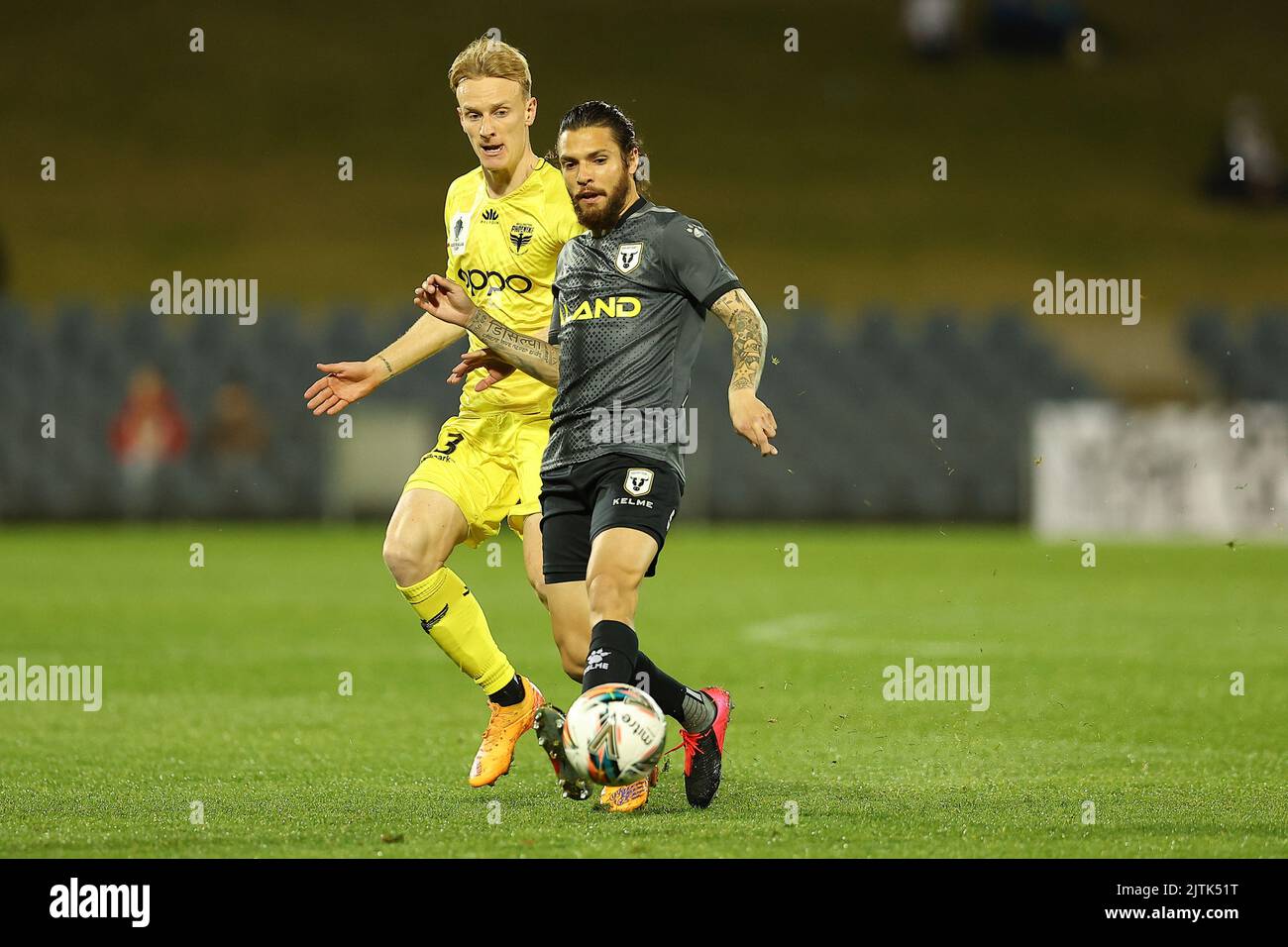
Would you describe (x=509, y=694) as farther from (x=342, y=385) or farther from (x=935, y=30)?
(x=935, y=30)

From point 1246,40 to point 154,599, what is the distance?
3834 cm

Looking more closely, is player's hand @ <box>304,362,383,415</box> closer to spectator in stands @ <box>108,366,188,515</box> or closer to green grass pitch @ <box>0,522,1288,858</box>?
green grass pitch @ <box>0,522,1288,858</box>

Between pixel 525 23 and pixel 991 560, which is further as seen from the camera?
pixel 525 23

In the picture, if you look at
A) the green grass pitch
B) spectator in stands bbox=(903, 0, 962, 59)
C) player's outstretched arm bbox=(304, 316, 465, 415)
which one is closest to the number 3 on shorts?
player's outstretched arm bbox=(304, 316, 465, 415)

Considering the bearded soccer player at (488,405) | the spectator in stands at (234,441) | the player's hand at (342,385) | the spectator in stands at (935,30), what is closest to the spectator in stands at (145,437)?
the spectator in stands at (234,441)

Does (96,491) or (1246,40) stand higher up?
A: (1246,40)

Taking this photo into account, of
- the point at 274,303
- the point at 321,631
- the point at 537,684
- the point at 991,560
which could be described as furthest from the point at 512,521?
the point at 274,303

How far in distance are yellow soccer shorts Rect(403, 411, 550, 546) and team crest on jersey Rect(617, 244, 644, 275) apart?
1.08m

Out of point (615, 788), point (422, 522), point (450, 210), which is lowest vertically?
point (615, 788)

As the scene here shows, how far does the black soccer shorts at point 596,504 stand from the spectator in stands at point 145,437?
1726 centimetres

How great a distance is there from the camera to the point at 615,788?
5945mm

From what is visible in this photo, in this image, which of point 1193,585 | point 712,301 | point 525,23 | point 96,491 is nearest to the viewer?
point 712,301

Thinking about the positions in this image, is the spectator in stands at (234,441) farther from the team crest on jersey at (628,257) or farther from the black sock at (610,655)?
the black sock at (610,655)

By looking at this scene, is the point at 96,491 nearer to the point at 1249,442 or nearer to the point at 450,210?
the point at 1249,442
